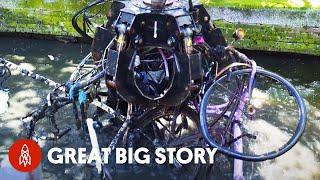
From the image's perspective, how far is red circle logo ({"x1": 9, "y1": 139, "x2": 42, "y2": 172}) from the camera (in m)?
4.51

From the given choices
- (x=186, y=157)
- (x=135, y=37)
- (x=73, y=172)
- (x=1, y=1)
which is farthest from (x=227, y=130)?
(x=1, y=1)

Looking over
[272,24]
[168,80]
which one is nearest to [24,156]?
[168,80]

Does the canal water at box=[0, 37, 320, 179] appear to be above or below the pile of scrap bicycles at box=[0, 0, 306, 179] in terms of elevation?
below

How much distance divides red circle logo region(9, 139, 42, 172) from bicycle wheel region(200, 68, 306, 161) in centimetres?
162

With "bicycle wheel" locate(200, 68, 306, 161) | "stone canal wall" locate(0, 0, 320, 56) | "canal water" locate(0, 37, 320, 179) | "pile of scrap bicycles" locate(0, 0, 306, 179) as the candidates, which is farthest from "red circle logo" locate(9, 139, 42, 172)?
"stone canal wall" locate(0, 0, 320, 56)

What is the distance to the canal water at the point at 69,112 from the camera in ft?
21.9

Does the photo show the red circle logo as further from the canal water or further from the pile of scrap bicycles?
the canal water

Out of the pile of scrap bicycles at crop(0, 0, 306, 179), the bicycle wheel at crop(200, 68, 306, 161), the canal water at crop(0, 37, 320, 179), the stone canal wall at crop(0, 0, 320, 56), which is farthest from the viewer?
the stone canal wall at crop(0, 0, 320, 56)

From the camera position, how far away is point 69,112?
A: 311 inches

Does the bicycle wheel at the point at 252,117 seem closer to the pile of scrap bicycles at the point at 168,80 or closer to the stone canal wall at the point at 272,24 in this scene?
the pile of scrap bicycles at the point at 168,80

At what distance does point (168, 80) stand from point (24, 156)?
5.52ft

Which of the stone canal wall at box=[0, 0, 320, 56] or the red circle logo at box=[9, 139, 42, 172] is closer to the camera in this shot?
the red circle logo at box=[9, 139, 42, 172]

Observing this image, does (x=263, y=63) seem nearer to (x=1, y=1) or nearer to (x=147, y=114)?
(x=147, y=114)

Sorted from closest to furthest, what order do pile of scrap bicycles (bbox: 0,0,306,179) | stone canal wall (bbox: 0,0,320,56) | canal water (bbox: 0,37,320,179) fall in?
pile of scrap bicycles (bbox: 0,0,306,179) < canal water (bbox: 0,37,320,179) < stone canal wall (bbox: 0,0,320,56)
